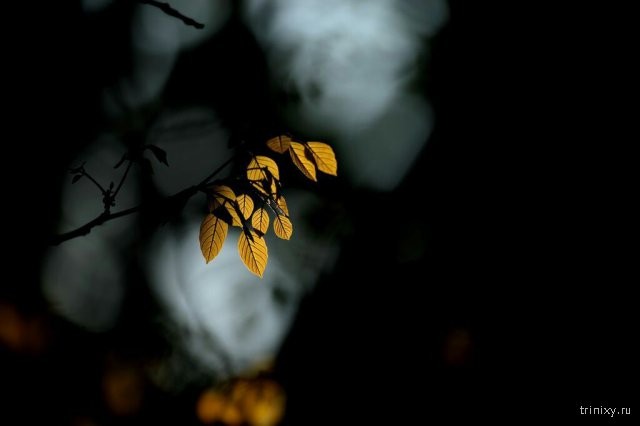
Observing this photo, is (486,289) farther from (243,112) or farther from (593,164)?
(243,112)

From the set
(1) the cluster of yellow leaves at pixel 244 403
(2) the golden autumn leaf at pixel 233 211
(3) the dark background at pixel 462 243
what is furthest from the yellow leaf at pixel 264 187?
(1) the cluster of yellow leaves at pixel 244 403

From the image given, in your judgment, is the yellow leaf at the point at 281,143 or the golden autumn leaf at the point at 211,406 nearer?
the yellow leaf at the point at 281,143

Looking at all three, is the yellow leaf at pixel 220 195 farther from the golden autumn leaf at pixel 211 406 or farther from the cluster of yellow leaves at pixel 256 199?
the golden autumn leaf at pixel 211 406

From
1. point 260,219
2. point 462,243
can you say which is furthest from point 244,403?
point 260,219

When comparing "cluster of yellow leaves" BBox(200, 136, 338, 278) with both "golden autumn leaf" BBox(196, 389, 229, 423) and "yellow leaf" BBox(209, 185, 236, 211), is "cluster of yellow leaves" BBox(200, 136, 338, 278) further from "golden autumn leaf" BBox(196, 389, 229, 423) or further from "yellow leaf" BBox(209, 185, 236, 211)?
"golden autumn leaf" BBox(196, 389, 229, 423)

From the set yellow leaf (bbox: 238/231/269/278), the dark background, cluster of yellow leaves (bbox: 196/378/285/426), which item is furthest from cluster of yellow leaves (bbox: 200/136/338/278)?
cluster of yellow leaves (bbox: 196/378/285/426)

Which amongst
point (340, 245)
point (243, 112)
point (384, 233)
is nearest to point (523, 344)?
point (384, 233)
